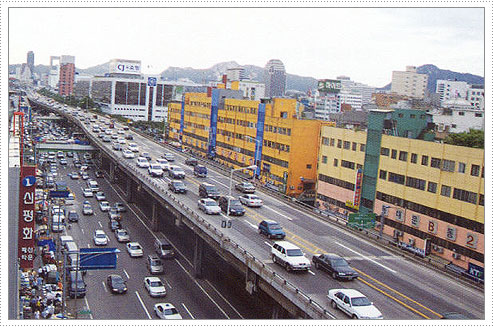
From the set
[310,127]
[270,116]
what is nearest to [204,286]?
[310,127]

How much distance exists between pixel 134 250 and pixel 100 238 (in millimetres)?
4657

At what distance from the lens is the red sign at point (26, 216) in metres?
31.0

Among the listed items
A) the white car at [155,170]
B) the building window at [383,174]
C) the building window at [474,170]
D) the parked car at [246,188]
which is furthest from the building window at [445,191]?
the white car at [155,170]

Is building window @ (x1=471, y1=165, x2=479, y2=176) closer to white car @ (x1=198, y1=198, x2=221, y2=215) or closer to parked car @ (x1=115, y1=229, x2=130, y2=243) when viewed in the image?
white car @ (x1=198, y1=198, x2=221, y2=215)

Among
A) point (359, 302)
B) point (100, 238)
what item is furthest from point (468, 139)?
point (100, 238)

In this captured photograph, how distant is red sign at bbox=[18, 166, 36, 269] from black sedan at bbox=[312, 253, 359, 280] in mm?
17234

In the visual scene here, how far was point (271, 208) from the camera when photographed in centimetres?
5006

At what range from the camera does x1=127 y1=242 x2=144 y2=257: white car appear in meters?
49.8

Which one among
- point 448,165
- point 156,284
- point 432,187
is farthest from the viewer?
point 432,187

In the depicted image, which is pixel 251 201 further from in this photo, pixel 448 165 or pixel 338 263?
pixel 338 263

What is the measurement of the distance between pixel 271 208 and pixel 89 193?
114 ft

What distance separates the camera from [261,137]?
7875 cm

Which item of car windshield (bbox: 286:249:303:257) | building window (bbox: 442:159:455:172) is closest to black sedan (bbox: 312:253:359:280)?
car windshield (bbox: 286:249:303:257)

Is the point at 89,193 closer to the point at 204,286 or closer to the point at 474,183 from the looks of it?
the point at 204,286
